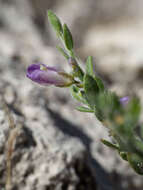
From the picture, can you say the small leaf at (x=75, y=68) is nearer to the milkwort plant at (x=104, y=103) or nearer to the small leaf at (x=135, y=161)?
Result: the milkwort plant at (x=104, y=103)

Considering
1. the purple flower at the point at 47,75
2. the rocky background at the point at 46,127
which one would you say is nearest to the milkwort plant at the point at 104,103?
the purple flower at the point at 47,75

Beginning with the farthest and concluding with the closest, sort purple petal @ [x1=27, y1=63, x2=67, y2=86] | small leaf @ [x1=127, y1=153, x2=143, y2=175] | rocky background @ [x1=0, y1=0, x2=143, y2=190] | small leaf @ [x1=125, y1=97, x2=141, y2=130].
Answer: rocky background @ [x1=0, y1=0, x2=143, y2=190] → purple petal @ [x1=27, y1=63, x2=67, y2=86] → small leaf @ [x1=127, y1=153, x2=143, y2=175] → small leaf @ [x1=125, y1=97, x2=141, y2=130]

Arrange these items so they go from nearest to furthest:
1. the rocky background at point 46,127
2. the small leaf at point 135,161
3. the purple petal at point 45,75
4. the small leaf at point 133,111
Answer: the small leaf at point 133,111 < the small leaf at point 135,161 < the purple petal at point 45,75 < the rocky background at point 46,127

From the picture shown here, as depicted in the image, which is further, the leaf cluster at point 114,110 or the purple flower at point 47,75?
the purple flower at point 47,75

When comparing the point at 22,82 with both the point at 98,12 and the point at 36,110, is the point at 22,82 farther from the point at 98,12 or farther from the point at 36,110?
the point at 98,12

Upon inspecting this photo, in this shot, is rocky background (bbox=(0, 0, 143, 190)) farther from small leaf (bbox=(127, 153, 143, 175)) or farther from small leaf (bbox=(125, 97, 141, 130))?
small leaf (bbox=(125, 97, 141, 130))

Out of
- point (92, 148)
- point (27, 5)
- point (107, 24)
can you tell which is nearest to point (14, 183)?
point (92, 148)

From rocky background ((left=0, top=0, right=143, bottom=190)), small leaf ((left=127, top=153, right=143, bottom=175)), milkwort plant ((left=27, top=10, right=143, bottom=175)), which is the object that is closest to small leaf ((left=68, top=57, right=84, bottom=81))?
milkwort plant ((left=27, top=10, right=143, bottom=175))

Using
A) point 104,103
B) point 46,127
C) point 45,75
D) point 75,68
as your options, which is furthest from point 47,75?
point 46,127

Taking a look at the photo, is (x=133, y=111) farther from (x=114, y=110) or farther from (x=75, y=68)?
(x=75, y=68)
